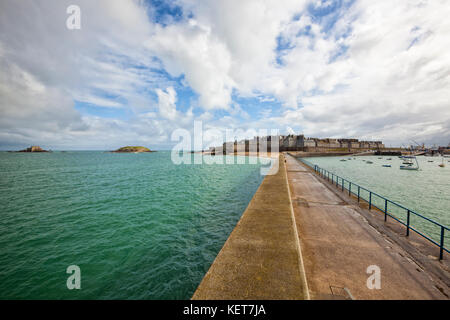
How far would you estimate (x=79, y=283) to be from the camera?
5.02 m

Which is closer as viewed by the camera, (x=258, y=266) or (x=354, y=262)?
(x=258, y=266)

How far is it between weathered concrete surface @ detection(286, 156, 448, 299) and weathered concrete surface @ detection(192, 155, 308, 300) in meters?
0.81

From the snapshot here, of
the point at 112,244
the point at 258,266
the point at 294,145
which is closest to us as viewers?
the point at 258,266

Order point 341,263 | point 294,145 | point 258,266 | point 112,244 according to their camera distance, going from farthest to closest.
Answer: point 294,145, point 112,244, point 341,263, point 258,266

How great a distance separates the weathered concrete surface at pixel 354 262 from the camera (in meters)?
3.71

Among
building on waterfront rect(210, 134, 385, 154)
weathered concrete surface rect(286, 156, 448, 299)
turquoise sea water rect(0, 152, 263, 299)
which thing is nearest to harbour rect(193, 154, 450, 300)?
weathered concrete surface rect(286, 156, 448, 299)

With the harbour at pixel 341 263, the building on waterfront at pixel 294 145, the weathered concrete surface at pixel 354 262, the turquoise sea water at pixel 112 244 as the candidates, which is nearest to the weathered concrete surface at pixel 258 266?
the harbour at pixel 341 263

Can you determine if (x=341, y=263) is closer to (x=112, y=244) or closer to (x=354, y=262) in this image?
(x=354, y=262)

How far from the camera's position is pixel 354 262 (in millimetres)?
4730

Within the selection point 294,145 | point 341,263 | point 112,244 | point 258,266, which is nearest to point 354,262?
point 341,263

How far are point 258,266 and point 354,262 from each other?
10.7ft
